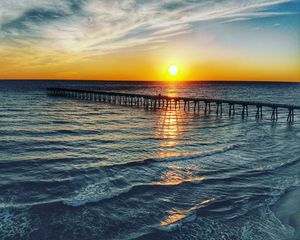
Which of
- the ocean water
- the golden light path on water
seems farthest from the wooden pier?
the golden light path on water

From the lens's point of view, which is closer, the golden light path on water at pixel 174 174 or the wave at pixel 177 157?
the golden light path on water at pixel 174 174

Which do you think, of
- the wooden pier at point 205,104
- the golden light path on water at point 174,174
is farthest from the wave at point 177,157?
the wooden pier at point 205,104

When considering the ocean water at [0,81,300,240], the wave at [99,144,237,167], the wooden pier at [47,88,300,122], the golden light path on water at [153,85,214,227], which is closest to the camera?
the ocean water at [0,81,300,240]

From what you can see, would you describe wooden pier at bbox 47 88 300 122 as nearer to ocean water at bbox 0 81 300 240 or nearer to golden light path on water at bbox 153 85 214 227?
ocean water at bbox 0 81 300 240

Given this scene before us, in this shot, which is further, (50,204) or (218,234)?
(50,204)

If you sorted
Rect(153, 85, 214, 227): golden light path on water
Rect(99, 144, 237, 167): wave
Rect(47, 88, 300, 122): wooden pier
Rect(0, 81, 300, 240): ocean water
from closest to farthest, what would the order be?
Rect(0, 81, 300, 240): ocean water → Rect(153, 85, 214, 227): golden light path on water → Rect(99, 144, 237, 167): wave → Rect(47, 88, 300, 122): wooden pier

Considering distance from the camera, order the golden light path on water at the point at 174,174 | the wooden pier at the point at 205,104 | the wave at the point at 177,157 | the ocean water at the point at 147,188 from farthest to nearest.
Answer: the wooden pier at the point at 205,104 → the wave at the point at 177,157 → the golden light path on water at the point at 174,174 → the ocean water at the point at 147,188

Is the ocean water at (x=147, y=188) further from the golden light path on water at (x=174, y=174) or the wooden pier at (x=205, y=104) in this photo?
the wooden pier at (x=205, y=104)

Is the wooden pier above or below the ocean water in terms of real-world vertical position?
above

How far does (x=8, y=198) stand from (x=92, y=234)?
431 cm

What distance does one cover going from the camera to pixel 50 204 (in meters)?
9.82

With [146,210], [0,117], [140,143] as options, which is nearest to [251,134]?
[140,143]

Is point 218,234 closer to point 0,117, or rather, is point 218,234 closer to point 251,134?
point 251,134

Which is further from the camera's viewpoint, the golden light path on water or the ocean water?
the golden light path on water
